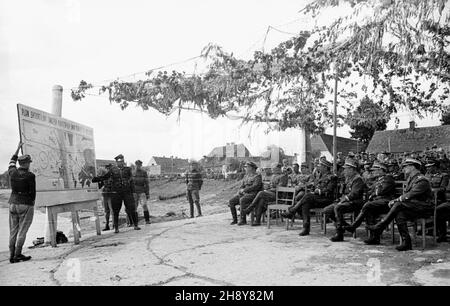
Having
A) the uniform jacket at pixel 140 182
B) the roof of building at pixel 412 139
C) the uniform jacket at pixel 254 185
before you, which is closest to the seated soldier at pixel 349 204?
the uniform jacket at pixel 254 185

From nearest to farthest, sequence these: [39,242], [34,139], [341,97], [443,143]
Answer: [34,139]
[39,242]
[341,97]
[443,143]

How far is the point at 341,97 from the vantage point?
11883mm

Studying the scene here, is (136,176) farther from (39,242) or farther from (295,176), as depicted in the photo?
(295,176)

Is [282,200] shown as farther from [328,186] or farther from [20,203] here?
[20,203]

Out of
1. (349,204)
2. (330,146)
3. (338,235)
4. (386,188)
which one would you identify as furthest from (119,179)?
(330,146)

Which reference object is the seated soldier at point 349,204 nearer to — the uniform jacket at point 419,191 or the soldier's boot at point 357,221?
the soldier's boot at point 357,221

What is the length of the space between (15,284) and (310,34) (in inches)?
250

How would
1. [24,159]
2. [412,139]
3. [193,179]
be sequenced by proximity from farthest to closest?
[412,139]
[193,179]
[24,159]

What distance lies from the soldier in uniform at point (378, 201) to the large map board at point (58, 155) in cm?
523

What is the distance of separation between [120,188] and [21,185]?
10.3 ft

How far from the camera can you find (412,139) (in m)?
35.7

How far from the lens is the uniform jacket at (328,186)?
290 inches

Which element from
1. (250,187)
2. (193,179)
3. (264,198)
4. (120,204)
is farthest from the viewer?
(193,179)
